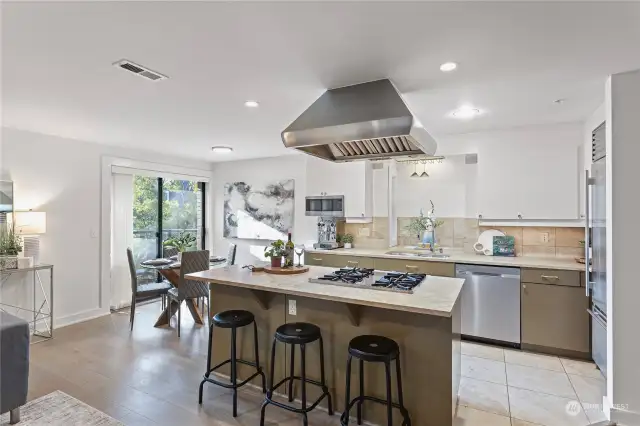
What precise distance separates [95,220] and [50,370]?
2.23 metres

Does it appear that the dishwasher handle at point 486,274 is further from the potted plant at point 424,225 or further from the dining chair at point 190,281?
the dining chair at point 190,281

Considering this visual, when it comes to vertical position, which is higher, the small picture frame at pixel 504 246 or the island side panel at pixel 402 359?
the small picture frame at pixel 504 246

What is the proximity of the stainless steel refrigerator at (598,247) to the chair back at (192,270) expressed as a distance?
399cm

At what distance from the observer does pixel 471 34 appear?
1962 mm

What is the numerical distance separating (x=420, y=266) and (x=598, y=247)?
1.69 m

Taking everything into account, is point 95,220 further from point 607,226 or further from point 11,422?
point 607,226

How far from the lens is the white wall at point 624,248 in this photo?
2473mm

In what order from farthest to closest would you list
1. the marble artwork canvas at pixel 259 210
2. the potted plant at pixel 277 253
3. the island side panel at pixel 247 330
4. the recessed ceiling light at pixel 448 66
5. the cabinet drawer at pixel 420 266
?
the marble artwork canvas at pixel 259 210, the cabinet drawer at pixel 420 266, the potted plant at pixel 277 253, the island side panel at pixel 247 330, the recessed ceiling light at pixel 448 66

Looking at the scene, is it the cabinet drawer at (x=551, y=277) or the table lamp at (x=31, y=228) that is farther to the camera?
the table lamp at (x=31, y=228)

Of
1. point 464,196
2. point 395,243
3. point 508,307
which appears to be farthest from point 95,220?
point 508,307

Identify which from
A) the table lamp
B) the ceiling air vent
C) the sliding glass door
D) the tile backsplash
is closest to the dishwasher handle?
the tile backsplash

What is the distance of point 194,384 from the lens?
3025 mm

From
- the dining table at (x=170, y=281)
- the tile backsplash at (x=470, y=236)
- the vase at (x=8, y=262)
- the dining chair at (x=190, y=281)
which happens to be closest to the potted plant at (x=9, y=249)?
the vase at (x=8, y=262)

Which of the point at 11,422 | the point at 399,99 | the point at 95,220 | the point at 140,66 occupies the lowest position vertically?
the point at 11,422
